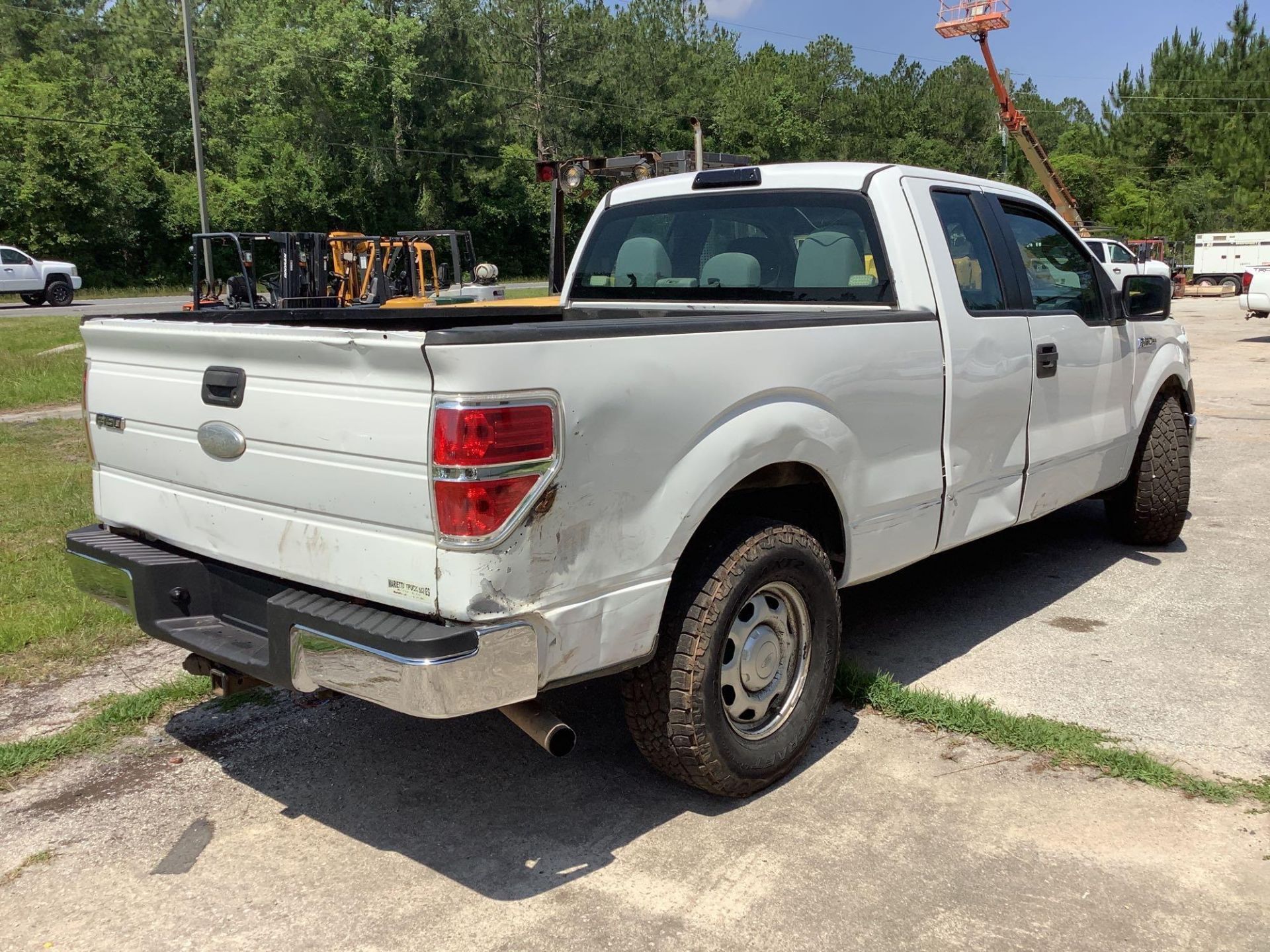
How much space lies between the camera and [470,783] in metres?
3.68

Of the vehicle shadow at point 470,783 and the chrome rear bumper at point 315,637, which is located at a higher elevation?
the chrome rear bumper at point 315,637

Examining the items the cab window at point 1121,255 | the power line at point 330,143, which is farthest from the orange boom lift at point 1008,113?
the power line at point 330,143

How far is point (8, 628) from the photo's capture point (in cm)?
494

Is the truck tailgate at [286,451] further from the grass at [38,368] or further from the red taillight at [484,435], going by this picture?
the grass at [38,368]

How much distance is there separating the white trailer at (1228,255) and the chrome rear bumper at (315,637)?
43252 mm

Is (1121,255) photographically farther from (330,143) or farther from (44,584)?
(330,143)

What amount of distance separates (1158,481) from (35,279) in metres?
33.0

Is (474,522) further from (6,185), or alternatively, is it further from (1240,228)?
(1240,228)

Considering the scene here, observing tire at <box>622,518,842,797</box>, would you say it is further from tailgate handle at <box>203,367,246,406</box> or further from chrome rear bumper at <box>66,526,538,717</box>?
tailgate handle at <box>203,367,246,406</box>

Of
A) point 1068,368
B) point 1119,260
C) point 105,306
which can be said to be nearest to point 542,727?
point 1068,368

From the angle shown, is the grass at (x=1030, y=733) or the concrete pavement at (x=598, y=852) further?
the grass at (x=1030, y=733)

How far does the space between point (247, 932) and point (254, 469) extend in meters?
1.22

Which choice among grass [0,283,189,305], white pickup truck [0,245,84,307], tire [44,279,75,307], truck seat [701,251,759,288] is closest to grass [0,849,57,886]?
truck seat [701,251,759,288]

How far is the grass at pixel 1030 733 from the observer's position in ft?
11.6
